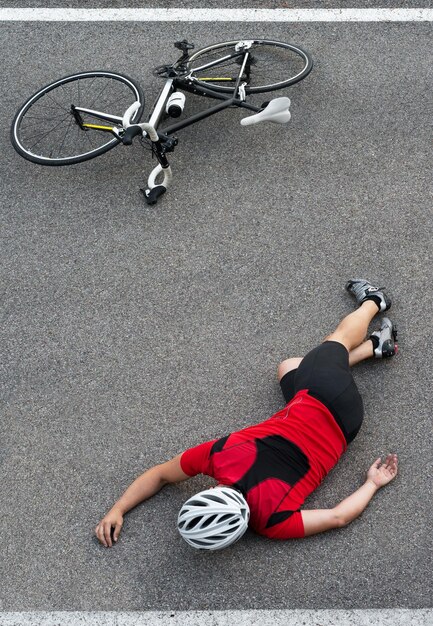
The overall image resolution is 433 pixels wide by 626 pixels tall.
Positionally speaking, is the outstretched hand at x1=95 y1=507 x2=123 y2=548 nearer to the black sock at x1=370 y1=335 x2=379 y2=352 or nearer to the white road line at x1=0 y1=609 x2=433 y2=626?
the white road line at x1=0 y1=609 x2=433 y2=626

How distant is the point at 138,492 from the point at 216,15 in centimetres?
455

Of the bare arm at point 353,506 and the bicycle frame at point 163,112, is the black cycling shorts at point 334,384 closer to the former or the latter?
the bare arm at point 353,506

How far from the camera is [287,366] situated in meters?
4.57

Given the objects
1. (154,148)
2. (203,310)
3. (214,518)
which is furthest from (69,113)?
(214,518)

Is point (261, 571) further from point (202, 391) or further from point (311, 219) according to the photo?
point (311, 219)

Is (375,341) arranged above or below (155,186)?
below

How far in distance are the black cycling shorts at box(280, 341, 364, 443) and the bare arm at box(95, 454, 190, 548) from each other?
98 centimetres

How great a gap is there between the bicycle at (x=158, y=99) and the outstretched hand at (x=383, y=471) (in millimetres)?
2724

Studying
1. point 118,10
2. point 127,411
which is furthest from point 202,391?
point 118,10

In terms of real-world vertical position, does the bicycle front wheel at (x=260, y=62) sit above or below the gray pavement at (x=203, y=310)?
above

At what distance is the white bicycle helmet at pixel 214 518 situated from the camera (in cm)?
368

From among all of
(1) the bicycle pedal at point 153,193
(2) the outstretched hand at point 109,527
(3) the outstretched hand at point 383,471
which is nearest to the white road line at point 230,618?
(2) the outstretched hand at point 109,527

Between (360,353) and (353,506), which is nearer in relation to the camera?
(353,506)

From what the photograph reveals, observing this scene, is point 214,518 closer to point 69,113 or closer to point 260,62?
point 69,113
